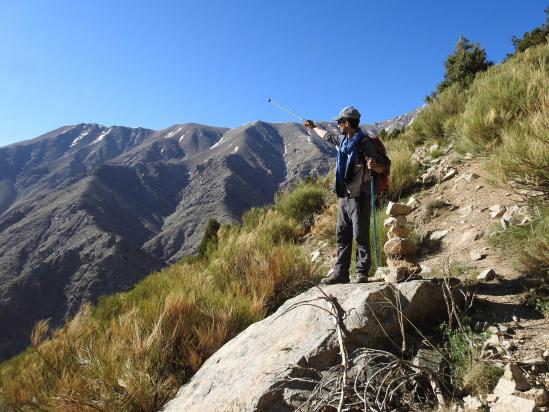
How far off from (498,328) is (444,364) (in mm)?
611

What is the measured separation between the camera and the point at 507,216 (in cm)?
466

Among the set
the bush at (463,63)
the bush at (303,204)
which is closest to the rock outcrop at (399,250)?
the bush at (303,204)

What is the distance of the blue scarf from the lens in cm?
448

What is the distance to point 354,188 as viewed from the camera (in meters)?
4.46

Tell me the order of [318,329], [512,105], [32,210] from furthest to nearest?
[32,210]
[512,105]
[318,329]

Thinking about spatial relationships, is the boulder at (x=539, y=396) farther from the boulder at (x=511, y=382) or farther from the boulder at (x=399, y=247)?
the boulder at (x=399, y=247)

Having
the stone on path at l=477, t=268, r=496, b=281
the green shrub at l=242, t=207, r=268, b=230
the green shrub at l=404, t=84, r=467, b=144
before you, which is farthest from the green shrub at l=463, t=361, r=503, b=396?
the green shrub at l=404, t=84, r=467, b=144

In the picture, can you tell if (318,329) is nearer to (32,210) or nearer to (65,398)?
(65,398)

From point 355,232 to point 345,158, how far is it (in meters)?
0.87

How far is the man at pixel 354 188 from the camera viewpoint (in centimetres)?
437

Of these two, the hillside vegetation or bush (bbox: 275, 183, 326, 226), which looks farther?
bush (bbox: 275, 183, 326, 226)

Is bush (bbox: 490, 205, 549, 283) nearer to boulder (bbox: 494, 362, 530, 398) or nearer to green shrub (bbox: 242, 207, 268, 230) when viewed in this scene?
boulder (bbox: 494, 362, 530, 398)

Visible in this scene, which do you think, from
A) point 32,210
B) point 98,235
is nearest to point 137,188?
point 32,210

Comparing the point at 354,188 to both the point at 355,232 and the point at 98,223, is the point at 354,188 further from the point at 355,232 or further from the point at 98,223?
the point at 98,223
